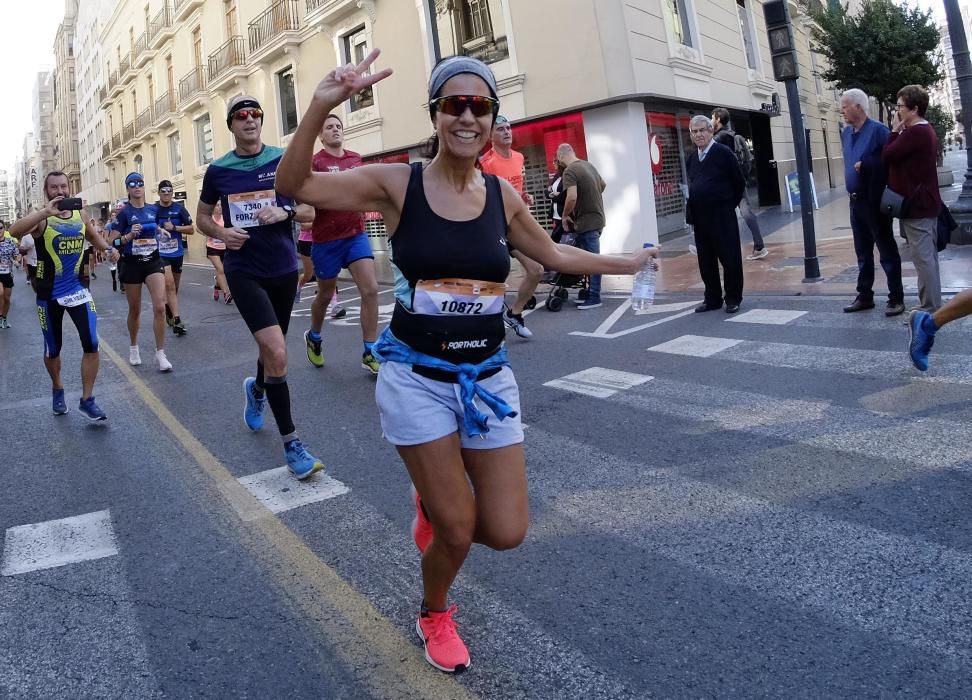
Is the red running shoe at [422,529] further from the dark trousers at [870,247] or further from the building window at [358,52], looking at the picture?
the building window at [358,52]

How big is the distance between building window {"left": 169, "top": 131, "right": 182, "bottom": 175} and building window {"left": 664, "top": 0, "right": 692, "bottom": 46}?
2769 centimetres

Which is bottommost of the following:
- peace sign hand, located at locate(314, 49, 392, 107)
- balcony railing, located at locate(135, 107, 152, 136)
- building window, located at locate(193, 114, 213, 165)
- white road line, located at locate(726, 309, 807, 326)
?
white road line, located at locate(726, 309, 807, 326)

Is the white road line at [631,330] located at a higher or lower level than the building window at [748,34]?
lower

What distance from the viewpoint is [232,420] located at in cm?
588

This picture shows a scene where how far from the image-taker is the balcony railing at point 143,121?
42.1 metres

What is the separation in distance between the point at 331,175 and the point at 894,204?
584 cm

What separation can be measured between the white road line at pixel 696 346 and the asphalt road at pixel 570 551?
0.52 m

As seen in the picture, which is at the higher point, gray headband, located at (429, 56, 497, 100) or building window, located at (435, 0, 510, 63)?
building window, located at (435, 0, 510, 63)

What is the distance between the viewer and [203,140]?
35.9 meters

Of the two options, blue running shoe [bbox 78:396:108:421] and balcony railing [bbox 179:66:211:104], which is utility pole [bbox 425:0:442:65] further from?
balcony railing [bbox 179:66:211:104]

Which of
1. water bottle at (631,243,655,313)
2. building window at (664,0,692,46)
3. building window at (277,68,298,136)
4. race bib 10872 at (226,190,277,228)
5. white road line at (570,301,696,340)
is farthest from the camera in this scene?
building window at (277,68,298,136)

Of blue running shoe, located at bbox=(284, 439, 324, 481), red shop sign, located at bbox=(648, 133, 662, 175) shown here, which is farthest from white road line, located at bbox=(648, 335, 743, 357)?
red shop sign, located at bbox=(648, 133, 662, 175)

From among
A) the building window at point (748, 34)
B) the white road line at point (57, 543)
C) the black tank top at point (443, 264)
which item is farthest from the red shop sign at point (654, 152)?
the black tank top at point (443, 264)

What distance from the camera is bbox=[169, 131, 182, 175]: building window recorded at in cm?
3941
